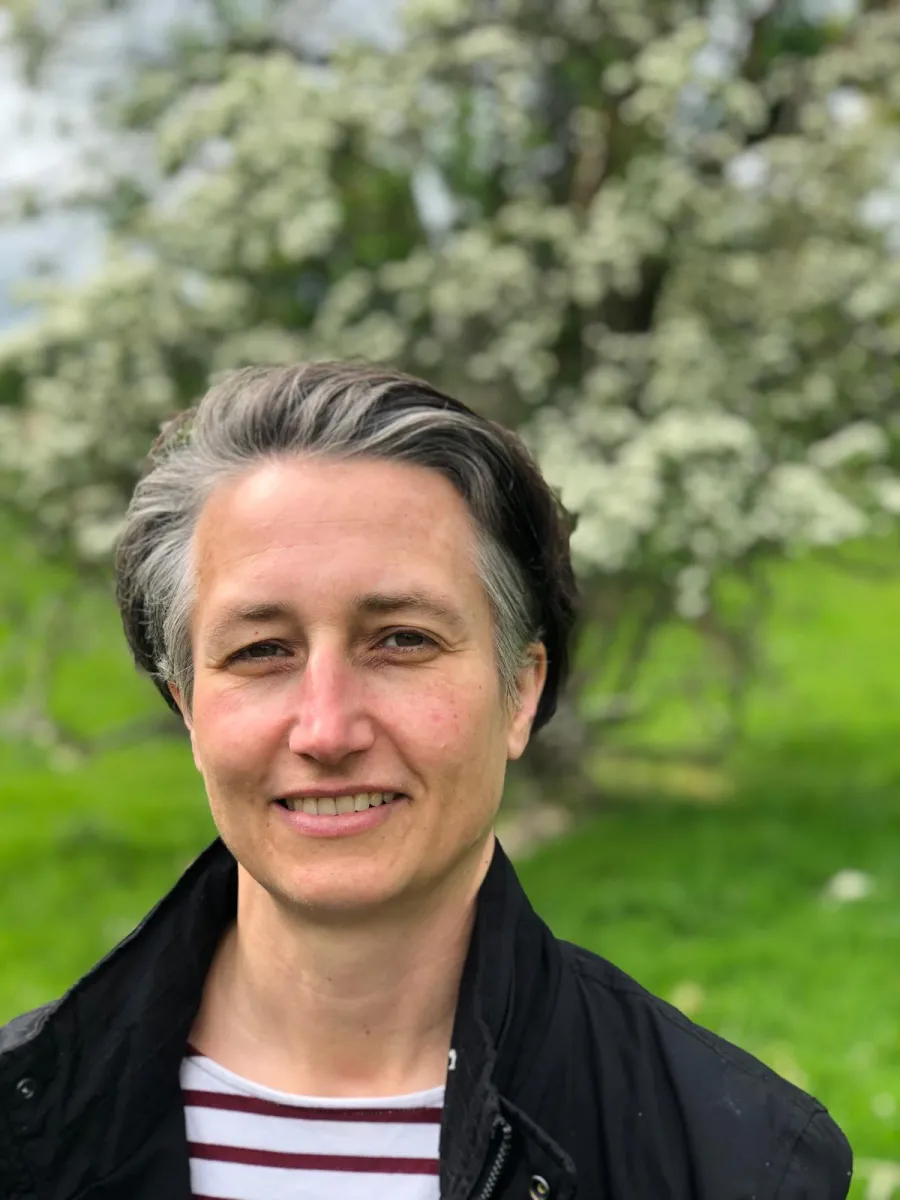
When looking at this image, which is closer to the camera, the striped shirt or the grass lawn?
the striped shirt

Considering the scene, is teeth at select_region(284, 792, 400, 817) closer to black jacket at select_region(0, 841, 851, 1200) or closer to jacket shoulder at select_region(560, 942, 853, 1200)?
black jacket at select_region(0, 841, 851, 1200)

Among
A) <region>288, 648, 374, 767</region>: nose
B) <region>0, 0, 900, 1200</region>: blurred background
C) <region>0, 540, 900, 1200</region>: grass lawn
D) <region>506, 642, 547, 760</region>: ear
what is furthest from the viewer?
<region>0, 0, 900, 1200</region>: blurred background

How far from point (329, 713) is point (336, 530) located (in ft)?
0.78

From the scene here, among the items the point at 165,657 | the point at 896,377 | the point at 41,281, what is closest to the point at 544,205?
the point at 896,377

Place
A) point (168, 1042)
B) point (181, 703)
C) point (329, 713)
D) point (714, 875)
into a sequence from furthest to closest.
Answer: point (714, 875) → point (181, 703) → point (168, 1042) → point (329, 713)

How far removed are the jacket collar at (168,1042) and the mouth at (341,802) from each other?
0.95 feet

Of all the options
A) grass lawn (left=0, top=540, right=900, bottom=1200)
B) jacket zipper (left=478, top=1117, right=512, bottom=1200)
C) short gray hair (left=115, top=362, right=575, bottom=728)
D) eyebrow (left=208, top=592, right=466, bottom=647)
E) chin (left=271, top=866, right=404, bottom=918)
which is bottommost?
jacket zipper (left=478, top=1117, right=512, bottom=1200)

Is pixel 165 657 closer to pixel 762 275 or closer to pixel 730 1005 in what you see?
pixel 730 1005

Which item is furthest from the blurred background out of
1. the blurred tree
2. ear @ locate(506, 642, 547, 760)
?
ear @ locate(506, 642, 547, 760)

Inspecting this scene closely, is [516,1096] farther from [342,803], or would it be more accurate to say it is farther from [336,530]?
[336,530]

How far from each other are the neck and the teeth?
19 cm

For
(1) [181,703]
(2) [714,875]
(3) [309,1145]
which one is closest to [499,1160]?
(3) [309,1145]

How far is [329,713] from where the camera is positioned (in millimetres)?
1639

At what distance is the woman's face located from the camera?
168 cm
